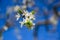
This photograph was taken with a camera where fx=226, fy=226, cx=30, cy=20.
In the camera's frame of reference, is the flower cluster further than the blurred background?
No

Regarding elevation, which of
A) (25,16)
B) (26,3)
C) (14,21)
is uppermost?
(26,3)

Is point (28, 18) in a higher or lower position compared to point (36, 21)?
lower

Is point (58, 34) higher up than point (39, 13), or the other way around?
point (39, 13)

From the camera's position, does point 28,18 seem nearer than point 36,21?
Yes

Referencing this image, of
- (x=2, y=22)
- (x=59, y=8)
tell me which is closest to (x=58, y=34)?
(x=59, y=8)

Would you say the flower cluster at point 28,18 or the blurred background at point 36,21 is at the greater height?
the blurred background at point 36,21

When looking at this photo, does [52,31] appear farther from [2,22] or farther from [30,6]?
[2,22]

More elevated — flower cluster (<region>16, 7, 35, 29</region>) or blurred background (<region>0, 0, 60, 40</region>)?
blurred background (<region>0, 0, 60, 40</region>)

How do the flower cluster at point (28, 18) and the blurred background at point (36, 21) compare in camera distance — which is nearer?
the flower cluster at point (28, 18)
